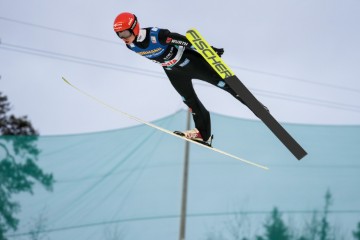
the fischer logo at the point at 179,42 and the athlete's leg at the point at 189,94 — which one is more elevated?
the fischer logo at the point at 179,42

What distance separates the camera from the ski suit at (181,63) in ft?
→ 19.2

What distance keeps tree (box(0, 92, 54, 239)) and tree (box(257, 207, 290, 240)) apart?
403cm

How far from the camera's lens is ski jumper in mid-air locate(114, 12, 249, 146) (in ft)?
19.0

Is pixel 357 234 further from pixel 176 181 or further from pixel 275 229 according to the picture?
pixel 176 181

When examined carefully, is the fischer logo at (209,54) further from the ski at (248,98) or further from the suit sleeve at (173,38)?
the suit sleeve at (173,38)

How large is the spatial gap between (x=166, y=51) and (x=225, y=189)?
5.15 metres

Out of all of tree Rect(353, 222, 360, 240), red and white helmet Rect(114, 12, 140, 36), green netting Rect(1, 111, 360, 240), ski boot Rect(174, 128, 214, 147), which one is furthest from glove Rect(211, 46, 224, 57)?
tree Rect(353, 222, 360, 240)

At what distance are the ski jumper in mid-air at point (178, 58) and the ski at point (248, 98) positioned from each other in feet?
0.40

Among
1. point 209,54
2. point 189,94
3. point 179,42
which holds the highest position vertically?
point 179,42

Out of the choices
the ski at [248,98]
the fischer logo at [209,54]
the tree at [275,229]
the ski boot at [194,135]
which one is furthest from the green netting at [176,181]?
the fischer logo at [209,54]

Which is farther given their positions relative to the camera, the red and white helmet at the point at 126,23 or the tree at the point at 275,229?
the tree at the point at 275,229

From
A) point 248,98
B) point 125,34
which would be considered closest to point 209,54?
point 248,98

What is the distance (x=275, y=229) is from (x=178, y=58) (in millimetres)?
4846

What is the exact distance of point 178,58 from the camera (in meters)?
6.17
